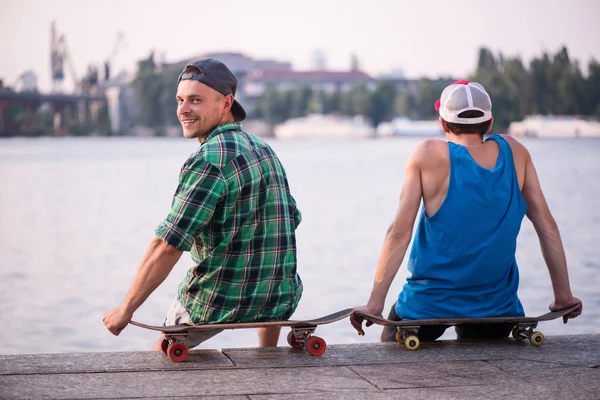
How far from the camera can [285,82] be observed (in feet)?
510

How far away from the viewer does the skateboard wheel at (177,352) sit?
358 centimetres

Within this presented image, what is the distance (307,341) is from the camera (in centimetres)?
376

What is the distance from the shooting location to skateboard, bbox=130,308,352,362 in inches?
141

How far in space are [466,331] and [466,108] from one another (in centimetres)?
96

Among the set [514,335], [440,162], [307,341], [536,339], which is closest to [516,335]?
[514,335]

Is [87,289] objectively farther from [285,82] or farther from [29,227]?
[285,82]

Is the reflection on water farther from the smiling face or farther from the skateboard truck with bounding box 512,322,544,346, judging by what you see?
the smiling face

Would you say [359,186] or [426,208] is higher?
[426,208]

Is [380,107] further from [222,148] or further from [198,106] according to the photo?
[222,148]

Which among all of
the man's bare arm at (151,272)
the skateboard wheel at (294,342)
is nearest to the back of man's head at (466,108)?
the skateboard wheel at (294,342)

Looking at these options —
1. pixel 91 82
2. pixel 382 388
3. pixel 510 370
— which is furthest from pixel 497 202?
pixel 91 82

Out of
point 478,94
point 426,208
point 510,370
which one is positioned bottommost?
point 510,370

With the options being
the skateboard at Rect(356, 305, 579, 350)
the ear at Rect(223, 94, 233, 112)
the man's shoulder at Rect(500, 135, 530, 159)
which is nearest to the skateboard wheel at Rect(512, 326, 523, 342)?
the skateboard at Rect(356, 305, 579, 350)

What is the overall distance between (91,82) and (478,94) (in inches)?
5262
